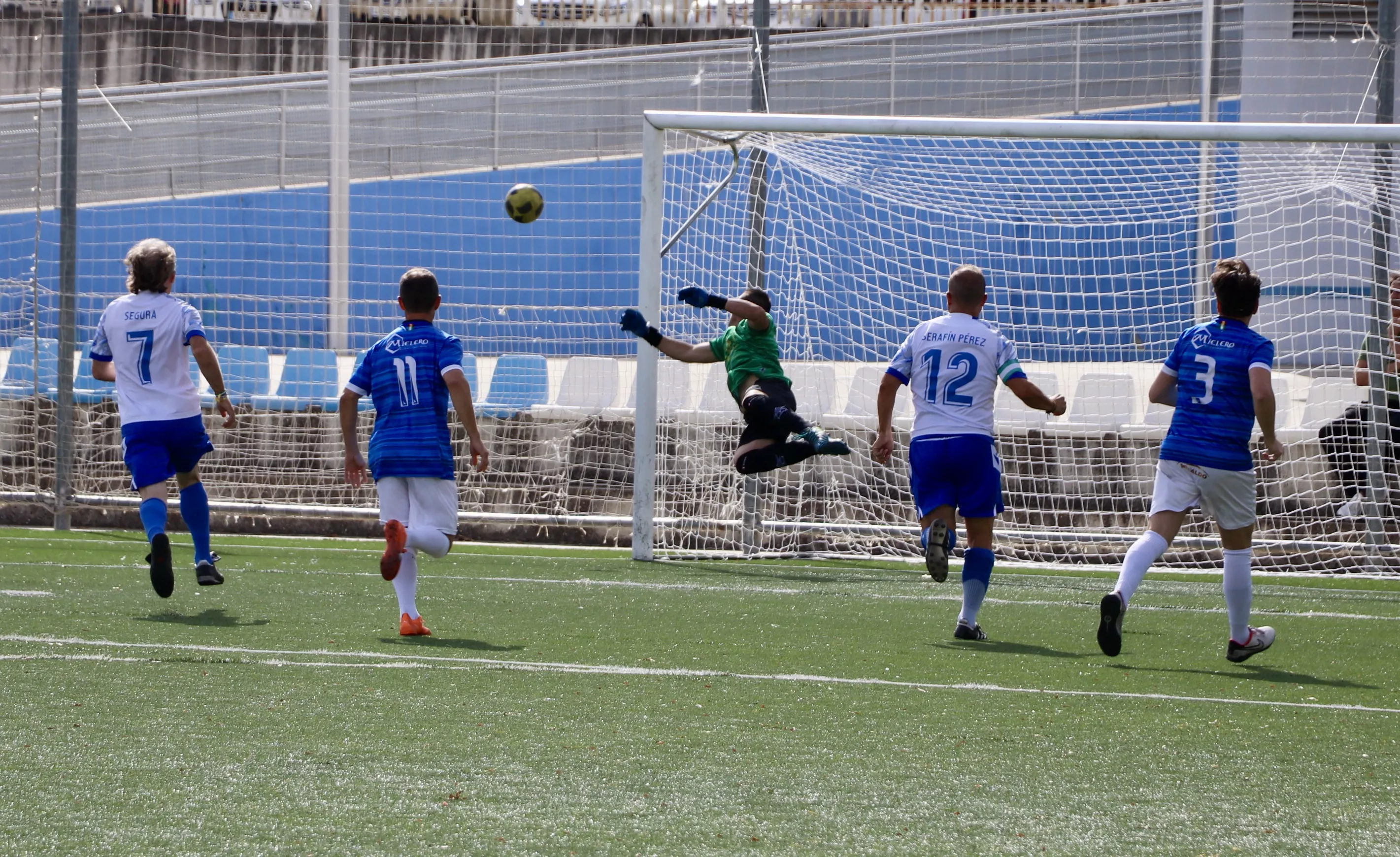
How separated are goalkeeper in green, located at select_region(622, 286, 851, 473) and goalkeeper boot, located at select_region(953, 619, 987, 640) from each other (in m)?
1.68

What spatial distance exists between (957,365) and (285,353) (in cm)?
890

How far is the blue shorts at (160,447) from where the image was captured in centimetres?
677

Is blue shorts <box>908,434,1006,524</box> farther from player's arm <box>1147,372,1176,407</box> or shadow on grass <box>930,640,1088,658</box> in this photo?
player's arm <box>1147,372,1176,407</box>

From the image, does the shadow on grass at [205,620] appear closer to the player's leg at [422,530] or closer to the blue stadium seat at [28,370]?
the player's leg at [422,530]

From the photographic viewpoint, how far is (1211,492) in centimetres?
564

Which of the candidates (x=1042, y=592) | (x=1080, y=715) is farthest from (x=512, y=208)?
(x=1080, y=715)

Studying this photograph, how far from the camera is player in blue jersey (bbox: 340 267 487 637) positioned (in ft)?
19.7

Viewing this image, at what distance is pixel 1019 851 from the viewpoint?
A: 302 centimetres

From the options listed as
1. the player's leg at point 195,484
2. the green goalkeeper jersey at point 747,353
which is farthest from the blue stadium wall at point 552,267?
the player's leg at point 195,484

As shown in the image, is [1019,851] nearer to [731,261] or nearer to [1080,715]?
[1080,715]

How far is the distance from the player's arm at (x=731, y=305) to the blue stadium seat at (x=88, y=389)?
19.1ft

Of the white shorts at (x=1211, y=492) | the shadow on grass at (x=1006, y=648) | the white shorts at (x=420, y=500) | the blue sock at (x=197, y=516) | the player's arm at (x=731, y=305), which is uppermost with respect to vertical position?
the player's arm at (x=731, y=305)

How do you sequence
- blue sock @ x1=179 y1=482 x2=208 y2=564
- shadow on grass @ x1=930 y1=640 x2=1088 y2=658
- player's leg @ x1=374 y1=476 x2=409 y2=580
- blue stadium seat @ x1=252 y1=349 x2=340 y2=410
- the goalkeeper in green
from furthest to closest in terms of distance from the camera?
blue stadium seat @ x1=252 y1=349 x2=340 y2=410, the goalkeeper in green, blue sock @ x1=179 y1=482 x2=208 y2=564, shadow on grass @ x1=930 y1=640 x2=1088 y2=658, player's leg @ x1=374 y1=476 x2=409 y2=580

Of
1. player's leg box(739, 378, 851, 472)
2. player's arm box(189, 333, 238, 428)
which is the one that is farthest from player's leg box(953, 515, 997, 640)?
player's arm box(189, 333, 238, 428)
